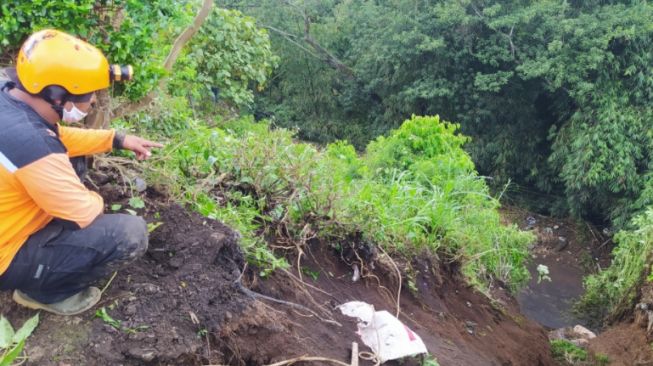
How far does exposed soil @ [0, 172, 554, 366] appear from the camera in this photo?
264 centimetres

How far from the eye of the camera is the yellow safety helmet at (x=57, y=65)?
248 cm

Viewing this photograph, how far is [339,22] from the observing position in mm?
21594

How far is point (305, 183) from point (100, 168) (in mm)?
1394

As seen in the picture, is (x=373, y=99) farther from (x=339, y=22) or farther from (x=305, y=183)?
(x=305, y=183)

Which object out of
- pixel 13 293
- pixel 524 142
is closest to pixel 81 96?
pixel 13 293

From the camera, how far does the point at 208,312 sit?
9.51ft

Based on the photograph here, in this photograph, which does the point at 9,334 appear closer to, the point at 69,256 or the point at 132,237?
the point at 69,256

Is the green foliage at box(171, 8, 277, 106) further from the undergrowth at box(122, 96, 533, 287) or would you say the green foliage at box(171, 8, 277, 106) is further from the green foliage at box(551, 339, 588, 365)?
the green foliage at box(551, 339, 588, 365)

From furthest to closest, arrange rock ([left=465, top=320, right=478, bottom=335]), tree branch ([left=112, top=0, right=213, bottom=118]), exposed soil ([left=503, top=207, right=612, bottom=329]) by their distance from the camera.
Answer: exposed soil ([left=503, top=207, right=612, bottom=329]) → rock ([left=465, top=320, right=478, bottom=335]) → tree branch ([left=112, top=0, right=213, bottom=118])

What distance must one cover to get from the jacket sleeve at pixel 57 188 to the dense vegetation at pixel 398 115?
1.19 m

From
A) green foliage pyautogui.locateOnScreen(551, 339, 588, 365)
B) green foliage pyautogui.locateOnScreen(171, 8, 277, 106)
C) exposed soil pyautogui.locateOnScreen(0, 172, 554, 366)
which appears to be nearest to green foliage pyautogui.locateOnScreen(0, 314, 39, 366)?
exposed soil pyautogui.locateOnScreen(0, 172, 554, 366)

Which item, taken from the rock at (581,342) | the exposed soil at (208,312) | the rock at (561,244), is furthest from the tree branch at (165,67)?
the rock at (561,244)

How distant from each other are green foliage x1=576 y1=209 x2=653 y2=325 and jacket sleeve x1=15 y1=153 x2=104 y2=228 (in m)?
7.20

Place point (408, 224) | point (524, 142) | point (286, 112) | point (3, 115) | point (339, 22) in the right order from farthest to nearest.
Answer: point (286, 112)
point (339, 22)
point (524, 142)
point (408, 224)
point (3, 115)
